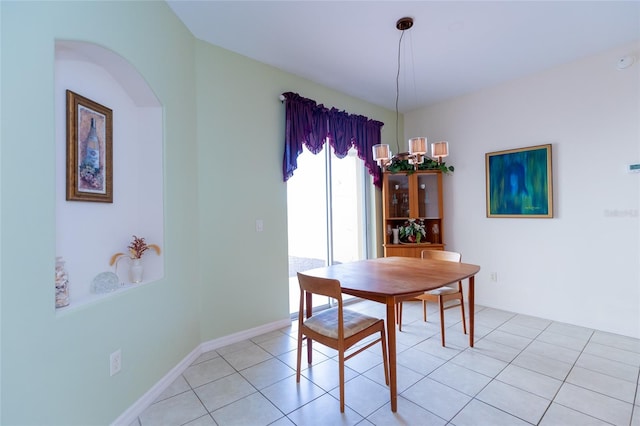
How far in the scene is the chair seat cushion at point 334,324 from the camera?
1.86m

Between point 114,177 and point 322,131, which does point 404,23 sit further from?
point 114,177

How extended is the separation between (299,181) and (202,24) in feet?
5.91

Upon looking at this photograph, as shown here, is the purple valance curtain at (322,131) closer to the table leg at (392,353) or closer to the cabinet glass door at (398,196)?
the cabinet glass door at (398,196)

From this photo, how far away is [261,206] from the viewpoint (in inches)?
119

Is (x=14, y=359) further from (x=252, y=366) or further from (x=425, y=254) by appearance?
(x=425, y=254)

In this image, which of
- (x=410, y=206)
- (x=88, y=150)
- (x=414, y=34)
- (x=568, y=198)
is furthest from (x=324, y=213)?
(x=568, y=198)

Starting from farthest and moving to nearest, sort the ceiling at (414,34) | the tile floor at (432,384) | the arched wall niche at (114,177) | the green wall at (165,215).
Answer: the ceiling at (414,34) < the tile floor at (432,384) < the arched wall niche at (114,177) < the green wall at (165,215)

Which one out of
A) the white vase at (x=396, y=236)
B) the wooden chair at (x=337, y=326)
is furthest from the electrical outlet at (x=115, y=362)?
the white vase at (x=396, y=236)

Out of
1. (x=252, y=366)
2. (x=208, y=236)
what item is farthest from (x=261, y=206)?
(x=252, y=366)

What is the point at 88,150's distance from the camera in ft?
5.68

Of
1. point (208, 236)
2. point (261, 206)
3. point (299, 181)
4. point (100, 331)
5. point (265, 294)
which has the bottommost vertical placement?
point (265, 294)

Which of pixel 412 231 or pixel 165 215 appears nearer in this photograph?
pixel 165 215

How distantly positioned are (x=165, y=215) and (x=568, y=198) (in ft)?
12.9

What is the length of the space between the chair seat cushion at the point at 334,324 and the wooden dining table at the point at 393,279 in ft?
0.71
